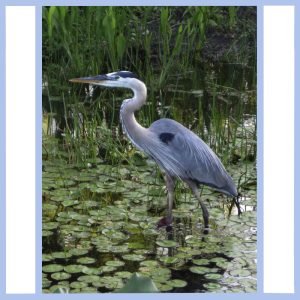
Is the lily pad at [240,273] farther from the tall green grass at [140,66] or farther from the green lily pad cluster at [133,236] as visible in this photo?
the tall green grass at [140,66]

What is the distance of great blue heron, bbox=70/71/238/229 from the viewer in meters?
4.18

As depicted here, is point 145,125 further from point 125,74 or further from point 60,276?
point 60,276

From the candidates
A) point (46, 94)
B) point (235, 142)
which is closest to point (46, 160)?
point (46, 94)

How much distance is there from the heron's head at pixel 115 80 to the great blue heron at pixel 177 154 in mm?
47

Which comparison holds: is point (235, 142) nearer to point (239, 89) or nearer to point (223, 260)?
point (239, 89)

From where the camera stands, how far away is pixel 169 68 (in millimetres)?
4418

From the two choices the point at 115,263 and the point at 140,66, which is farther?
the point at 140,66

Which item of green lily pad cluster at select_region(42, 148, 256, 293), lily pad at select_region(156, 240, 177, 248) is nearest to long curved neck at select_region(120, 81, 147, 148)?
green lily pad cluster at select_region(42, 148, 256, 293)

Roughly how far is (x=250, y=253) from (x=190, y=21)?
1276mm

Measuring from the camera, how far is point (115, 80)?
4102 millimetres

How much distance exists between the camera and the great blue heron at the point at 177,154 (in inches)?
165

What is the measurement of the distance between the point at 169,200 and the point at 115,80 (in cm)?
69

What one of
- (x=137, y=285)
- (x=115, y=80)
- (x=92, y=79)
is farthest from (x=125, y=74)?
(x=137, y=285)

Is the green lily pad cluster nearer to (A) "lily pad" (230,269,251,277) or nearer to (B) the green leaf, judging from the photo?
(A) "lily pad" (230,269,251,277)
